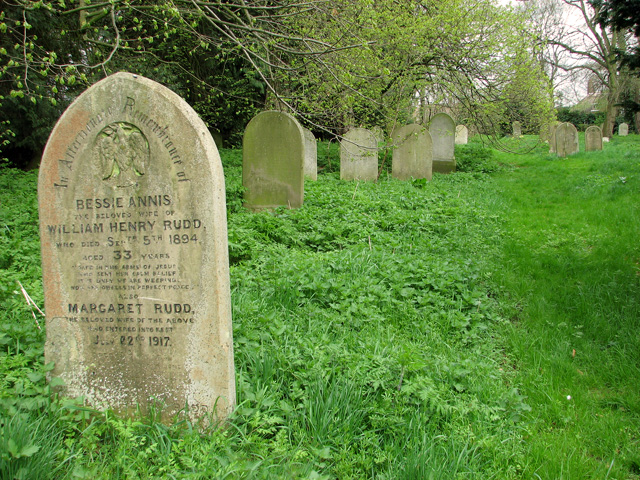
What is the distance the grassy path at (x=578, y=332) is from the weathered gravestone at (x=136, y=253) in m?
1.97

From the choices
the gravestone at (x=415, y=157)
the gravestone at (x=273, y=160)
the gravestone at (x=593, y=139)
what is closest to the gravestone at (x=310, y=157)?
the gravestone at (x=415, y=157)

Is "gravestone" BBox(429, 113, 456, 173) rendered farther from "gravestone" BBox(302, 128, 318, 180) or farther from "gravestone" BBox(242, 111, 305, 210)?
"gravestone" BBox(242, 111, 305, 210)

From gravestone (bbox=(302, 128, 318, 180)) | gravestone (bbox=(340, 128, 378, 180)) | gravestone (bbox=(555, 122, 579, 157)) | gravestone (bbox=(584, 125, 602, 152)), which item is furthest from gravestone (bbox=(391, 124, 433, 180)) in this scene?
gravestone (bbox=(584, 125, 602, 152))

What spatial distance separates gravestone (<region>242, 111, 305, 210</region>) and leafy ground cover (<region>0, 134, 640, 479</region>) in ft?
5.29

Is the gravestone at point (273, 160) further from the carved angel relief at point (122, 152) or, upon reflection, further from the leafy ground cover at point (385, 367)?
the carved angel relief at point (122, 152)

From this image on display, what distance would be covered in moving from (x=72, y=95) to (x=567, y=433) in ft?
41.5

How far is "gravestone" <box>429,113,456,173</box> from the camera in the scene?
15617mm

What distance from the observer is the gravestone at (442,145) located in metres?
15.6

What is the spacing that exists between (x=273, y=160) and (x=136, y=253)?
5875 millimetres

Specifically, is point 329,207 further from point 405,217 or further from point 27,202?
point 27,202

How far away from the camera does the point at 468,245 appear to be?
6188mm

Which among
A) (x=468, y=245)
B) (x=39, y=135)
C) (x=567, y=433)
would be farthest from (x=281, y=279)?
(x=39, y=135)

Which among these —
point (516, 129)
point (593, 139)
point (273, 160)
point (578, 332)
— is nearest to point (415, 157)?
point (273, 160)

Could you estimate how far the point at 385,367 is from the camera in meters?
2.82
